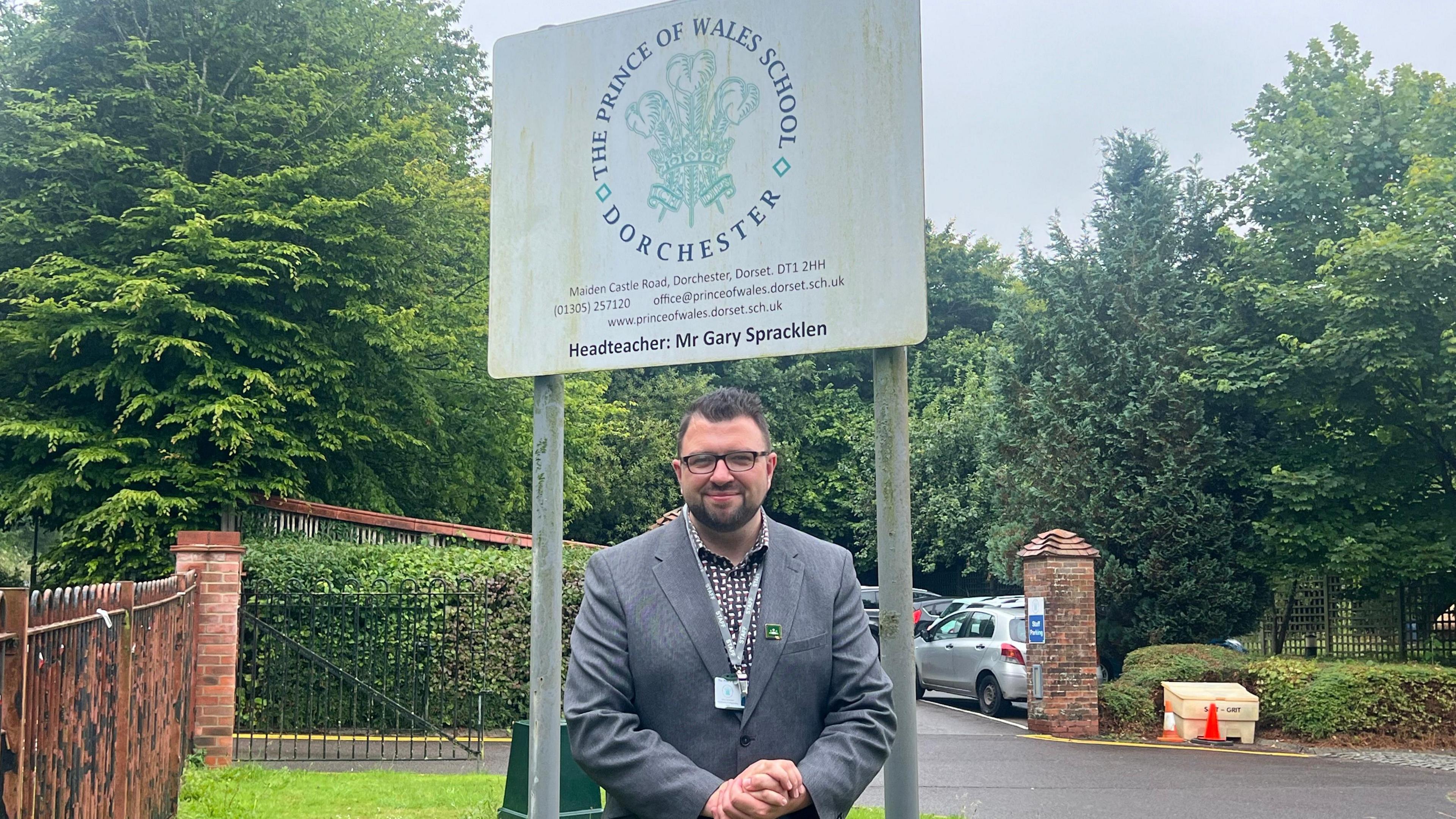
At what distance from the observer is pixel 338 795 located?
30.3 feet

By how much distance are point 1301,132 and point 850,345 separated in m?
19.6

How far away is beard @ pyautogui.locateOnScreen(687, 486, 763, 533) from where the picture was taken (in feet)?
10.8

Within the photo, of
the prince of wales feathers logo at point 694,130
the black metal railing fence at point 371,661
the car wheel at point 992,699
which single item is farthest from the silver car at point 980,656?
the prince of wales feathers logo at point 694,130

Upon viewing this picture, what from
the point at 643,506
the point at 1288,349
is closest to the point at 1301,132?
the point at 1288,349

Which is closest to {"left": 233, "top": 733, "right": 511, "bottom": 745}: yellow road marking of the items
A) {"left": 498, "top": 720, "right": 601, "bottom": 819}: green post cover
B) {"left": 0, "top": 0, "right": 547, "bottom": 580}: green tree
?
{"left": 0, "top": 0, "right": 547, "bottom": 580}: green tree

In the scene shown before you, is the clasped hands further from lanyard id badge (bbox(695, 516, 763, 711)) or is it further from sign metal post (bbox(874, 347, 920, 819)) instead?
sign metal post (bbox(874, 347, 920, 819))

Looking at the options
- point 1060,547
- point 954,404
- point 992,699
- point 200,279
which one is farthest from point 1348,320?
point 954,404

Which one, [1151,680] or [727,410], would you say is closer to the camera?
[727,410]

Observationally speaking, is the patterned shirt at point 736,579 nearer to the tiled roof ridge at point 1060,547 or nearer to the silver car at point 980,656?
the tiled roof ridge at point 1060,547

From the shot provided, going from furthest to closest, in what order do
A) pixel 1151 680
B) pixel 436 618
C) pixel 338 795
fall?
1. pixel 1151 680
2. pixel 436 618
3. pixel 338 795

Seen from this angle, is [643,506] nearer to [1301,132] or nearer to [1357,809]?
[1301,132]

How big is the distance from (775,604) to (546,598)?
195 centimetres

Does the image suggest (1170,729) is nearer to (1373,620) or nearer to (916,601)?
(1373,620)

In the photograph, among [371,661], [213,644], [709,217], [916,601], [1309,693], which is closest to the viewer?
[709,217]
